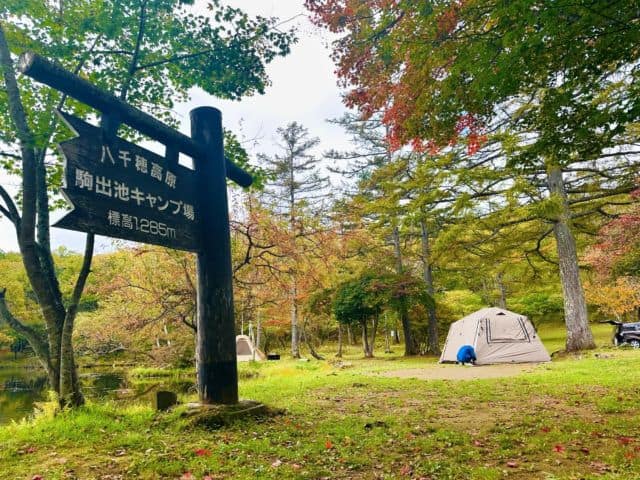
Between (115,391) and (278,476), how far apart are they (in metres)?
12.3

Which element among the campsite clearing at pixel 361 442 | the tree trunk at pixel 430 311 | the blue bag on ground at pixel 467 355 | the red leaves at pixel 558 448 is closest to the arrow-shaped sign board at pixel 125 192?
the campsite clearing at pixel 361 442

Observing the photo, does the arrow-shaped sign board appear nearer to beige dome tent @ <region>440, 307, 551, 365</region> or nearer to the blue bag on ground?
the blue bag on ground

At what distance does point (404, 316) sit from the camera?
17.3 m

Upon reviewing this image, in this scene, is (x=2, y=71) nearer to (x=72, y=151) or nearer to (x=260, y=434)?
(x=72, y=151)

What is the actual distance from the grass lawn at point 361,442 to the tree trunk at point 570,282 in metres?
6.88

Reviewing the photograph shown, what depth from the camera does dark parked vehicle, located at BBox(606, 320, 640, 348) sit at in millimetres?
15227

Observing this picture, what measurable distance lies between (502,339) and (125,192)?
39.9 ft

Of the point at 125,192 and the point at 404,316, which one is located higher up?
the point at 125,192

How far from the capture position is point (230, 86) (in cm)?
588

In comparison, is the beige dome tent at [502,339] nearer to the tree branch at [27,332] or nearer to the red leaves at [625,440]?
the red leaves at [625,440]

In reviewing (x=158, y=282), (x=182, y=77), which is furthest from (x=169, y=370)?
(x=182, y=77)

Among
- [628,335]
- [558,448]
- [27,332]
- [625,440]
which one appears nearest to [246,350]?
[27,332]

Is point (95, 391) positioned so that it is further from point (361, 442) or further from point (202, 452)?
point (361, 442)

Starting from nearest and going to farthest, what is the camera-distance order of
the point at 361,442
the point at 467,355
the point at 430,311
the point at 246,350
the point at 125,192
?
the point at 125,192 → the point at 361,442 → the point at 467,355 → the point at 430,311 → the point at 246,350
